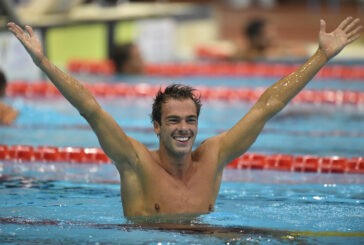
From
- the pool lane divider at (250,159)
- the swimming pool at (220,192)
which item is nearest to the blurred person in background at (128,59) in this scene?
the swimming pool at (220,192)

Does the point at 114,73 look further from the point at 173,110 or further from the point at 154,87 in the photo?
the point at 173,110

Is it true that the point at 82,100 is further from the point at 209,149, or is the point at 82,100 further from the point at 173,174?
the point at 209,149

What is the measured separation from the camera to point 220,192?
4.56 metres

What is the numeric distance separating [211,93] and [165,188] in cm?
554

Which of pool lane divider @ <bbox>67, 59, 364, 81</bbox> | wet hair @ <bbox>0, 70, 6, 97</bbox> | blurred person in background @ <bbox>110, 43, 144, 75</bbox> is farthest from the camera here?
pool lane divider @ <bbox>67, 59, 364, 81</bbox>

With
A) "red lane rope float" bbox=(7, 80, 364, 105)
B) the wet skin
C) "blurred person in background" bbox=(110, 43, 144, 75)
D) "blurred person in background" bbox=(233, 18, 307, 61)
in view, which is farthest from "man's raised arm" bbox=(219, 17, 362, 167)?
"blurred person in background" bbox=(233, 18, 307, 61)

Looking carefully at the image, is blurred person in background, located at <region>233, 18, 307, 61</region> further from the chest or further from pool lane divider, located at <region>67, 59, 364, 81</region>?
the chest

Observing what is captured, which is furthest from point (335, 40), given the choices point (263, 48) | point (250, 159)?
point (263, 48)

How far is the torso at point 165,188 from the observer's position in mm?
3342

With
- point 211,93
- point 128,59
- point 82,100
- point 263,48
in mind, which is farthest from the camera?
point 263,48

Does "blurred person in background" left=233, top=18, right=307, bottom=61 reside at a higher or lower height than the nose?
higher

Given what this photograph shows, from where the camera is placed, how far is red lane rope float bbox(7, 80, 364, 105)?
332 inches

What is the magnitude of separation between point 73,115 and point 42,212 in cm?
388

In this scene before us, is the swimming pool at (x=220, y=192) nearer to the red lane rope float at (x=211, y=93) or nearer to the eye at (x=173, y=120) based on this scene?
the red lane rope float at (x=211, y=93)
